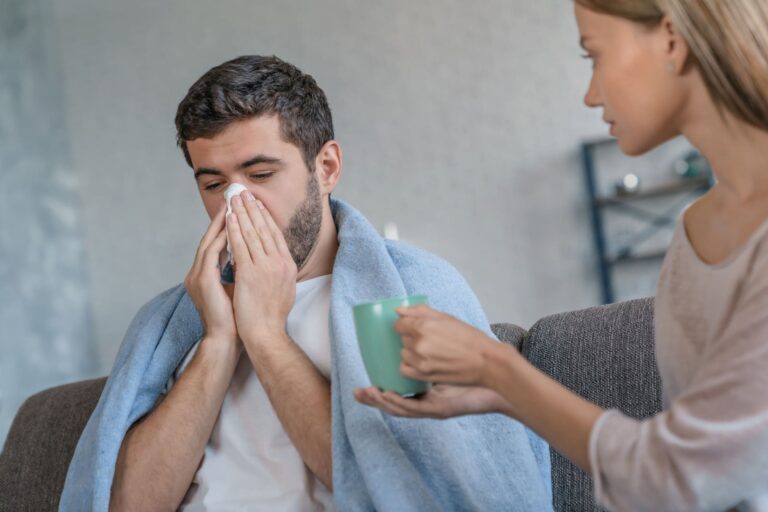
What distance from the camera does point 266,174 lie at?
1560mm

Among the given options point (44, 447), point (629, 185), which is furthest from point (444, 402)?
point (629, 185)

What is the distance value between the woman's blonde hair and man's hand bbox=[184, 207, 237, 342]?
93cm

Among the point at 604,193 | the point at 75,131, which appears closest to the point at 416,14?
the point at 604,193

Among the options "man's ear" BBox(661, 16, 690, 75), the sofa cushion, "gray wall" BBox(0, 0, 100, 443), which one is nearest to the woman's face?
"man's ear" BBox(661, 16, 690, 75)

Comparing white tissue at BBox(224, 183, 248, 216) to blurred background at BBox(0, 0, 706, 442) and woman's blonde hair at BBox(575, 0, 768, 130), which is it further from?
blurred background at BBox(0, 0, 706, 442)

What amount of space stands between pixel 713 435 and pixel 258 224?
977mm

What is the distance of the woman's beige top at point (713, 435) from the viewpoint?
71 cm

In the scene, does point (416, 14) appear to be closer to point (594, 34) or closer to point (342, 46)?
point (342, 46)

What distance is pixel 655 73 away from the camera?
820 millimetres

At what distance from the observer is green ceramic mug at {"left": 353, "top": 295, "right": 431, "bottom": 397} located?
0.91 meters

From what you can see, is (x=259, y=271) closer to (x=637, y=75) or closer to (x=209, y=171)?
(x=209, y=171)

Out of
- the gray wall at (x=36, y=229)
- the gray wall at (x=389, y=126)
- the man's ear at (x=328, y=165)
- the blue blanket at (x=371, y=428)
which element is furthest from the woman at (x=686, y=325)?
the gray wall at (x=36, y=229)

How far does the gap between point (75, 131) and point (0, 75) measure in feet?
2.16

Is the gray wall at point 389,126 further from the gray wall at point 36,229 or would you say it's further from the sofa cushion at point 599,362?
the sofa cushion at point 599,362
